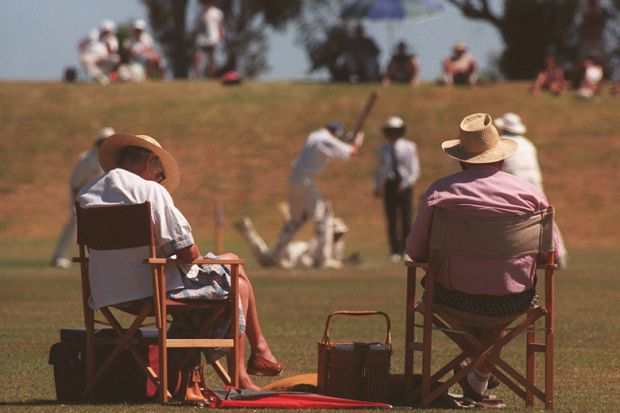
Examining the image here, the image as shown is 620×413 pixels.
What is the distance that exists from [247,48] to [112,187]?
5768 centimetres

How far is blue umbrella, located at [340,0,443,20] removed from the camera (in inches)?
1447

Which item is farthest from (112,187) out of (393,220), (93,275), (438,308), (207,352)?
(393,220)

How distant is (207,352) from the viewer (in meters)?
9.12

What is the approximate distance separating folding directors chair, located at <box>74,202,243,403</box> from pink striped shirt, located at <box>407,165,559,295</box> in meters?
1.00

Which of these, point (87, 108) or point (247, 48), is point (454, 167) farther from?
point (247, 48)

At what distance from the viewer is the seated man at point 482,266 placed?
854 cm

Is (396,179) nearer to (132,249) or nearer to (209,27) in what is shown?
(209,27)

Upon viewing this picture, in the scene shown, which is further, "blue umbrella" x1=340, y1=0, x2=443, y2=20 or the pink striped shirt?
"blue umbrella" x1=340, y1=0, x2=443, y2=20

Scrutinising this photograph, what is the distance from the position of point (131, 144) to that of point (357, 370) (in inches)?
69.1

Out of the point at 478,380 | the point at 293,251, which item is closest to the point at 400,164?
the point at 293,251

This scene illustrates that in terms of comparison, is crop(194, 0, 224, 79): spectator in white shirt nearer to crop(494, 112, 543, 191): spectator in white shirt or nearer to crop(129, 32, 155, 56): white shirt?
crop(129, 32, 155, 56): white shirt

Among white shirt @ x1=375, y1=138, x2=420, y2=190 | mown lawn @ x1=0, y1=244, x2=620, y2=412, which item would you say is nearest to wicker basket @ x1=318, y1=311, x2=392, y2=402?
mown lawn @ x1=0, y1=244, x2=620, y2=412

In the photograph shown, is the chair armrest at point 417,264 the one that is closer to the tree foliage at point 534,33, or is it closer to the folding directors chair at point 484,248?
the folding directors chair at point 484,248

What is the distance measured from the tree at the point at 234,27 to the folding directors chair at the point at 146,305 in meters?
44.6
